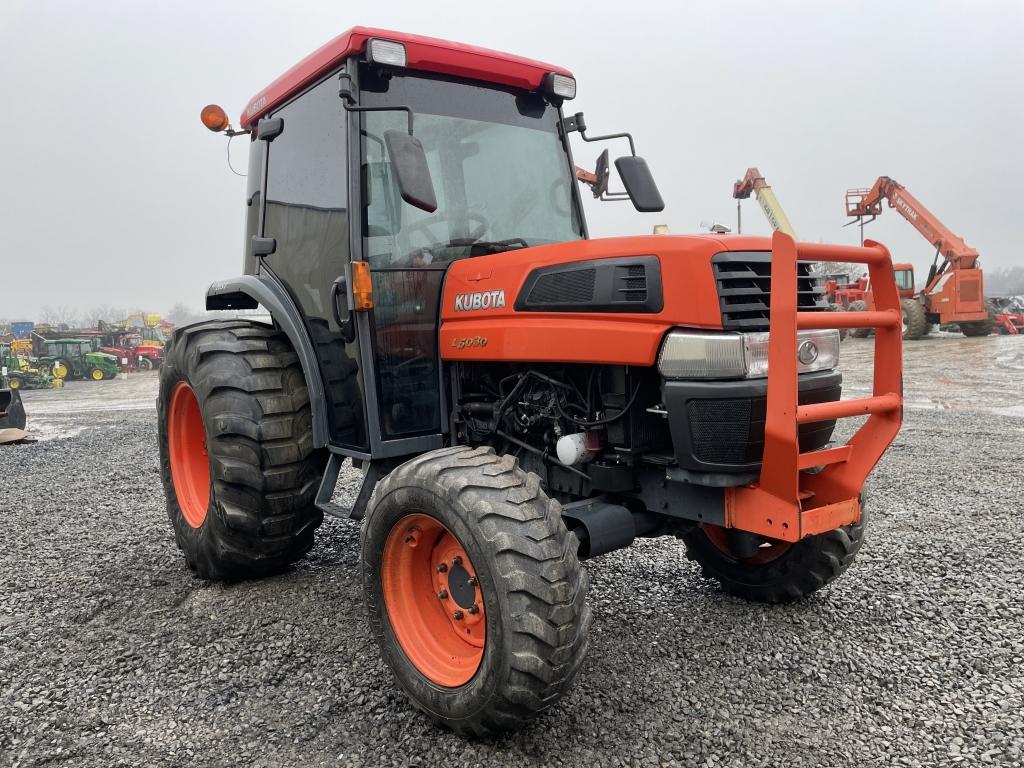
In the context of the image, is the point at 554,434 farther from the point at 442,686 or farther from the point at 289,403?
the point at 289,403

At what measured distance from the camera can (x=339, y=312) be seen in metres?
3.33

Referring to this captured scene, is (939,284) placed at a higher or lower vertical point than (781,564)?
higher

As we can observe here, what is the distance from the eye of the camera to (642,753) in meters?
2.39

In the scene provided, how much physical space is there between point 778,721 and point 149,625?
104 inches

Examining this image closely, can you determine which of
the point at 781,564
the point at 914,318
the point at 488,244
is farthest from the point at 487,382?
the point at 914,318

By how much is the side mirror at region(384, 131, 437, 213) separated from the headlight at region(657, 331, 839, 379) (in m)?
0.94

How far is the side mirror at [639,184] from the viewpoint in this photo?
365 cm

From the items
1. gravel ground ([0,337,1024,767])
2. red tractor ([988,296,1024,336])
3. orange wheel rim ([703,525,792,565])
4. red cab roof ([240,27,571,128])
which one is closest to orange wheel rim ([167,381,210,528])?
gravel ground ([0,337,1024,767])

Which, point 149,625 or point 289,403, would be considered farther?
point 289,403

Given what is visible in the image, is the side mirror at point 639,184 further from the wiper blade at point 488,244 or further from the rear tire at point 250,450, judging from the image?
the rear tire at point 250,450

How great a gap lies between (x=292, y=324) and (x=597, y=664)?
207 cm

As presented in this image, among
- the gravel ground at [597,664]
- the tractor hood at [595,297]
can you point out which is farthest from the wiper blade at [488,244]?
the gravel ground at [597,664]

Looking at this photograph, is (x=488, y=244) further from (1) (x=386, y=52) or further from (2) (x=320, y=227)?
(1) (x=386, y=52)

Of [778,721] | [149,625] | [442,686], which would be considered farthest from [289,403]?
[778,721]
